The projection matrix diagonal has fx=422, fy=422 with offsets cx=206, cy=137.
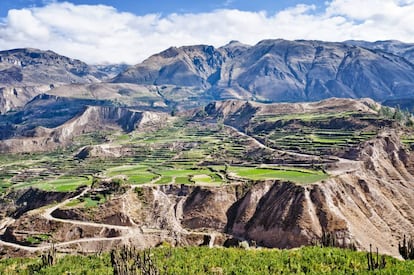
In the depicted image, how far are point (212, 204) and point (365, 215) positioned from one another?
36146mm

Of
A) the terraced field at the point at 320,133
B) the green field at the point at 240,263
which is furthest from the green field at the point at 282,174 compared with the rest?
the green field at the point at 240,263

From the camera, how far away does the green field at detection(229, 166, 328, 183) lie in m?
107

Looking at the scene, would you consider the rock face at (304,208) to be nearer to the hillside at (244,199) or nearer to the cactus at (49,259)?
the hillside at (244,199)

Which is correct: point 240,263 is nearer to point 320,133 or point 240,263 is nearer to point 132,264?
point 132,264

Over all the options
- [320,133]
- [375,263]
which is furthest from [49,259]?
[320,133]

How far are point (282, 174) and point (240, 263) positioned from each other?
202 ft

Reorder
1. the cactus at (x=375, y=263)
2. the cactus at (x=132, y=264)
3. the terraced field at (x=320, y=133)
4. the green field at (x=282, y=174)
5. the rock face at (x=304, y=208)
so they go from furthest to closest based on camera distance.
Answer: the terraced field at (x=320, y=133), the green field at (x=282, y=174), the rock face at (x=304, y=208), the cactus at (x=375, y=263), the cactus at (x=132, y=264)

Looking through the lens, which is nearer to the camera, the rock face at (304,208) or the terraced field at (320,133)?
the rock face at (304,208)

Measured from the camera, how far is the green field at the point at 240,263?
173 ft

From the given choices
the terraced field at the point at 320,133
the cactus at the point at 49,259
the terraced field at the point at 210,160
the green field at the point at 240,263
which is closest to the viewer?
the green field at the point at 240,263

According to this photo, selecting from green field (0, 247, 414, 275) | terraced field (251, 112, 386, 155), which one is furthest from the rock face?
green field (0, 247, 414, 275)

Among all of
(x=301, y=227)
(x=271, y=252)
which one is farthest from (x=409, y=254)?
(x=301, y=227)

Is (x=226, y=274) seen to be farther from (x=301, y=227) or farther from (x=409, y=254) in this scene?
(x=301, y=227)

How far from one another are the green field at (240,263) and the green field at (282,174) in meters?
43.1
